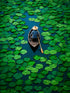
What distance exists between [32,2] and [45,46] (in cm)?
215

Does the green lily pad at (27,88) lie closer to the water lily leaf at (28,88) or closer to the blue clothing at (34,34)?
the water lily leaf at (28,88)

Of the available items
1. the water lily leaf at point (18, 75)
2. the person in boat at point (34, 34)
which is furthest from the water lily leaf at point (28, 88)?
the person in boat at point (34, 34)

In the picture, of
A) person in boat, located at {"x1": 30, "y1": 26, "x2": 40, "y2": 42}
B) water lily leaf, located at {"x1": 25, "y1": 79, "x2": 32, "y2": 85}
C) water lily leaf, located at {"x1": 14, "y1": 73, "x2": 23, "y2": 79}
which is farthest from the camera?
person in boat, located at {"x1": 30, "y1": 26, "x2": 40, "y2": 42}

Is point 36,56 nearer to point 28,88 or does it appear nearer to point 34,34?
point 34,34

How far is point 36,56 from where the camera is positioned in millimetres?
4723

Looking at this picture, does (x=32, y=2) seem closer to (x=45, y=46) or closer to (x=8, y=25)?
(x=8, y=25)

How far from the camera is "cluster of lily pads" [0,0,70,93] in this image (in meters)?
4.14

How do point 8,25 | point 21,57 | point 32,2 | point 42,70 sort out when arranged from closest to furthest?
point 42,70, point 21,57, point 8,25, point 32,2

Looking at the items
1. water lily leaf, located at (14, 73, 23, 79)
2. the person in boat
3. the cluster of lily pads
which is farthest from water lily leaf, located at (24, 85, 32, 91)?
the person in boat

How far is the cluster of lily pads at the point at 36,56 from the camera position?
414 centimetres

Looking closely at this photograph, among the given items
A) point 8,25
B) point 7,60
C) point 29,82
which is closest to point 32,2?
point 8,25

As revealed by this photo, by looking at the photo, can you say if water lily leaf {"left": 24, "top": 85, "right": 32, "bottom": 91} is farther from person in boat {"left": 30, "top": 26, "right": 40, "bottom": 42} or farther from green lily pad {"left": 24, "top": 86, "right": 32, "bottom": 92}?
person in boat {"left": 30, "top": 26, "right": 40, "bottom": 42}

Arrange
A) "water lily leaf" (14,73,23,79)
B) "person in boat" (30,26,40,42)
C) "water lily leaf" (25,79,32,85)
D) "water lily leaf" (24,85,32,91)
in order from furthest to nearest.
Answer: "person in boat" (30,26,40,42) → "water lily leaf" (14,73,23,79) → "water lily leaf" (25,79,32,85) → "water lily leaf" (24,85,32,91)

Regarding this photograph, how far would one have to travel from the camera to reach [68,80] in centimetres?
421
